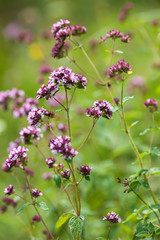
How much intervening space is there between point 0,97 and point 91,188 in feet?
4.18

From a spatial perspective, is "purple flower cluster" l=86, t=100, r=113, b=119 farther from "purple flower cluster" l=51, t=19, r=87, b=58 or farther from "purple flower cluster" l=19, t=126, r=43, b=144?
"purple flower cluster" l=51, t=19, r=87, b=58

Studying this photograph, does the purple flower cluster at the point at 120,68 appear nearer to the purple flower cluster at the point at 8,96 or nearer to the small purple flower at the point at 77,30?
the small purple flower at the point at 77,30

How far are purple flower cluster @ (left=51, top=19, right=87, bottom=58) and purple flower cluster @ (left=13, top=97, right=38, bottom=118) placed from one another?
65cm

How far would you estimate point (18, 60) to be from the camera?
28.5 feet

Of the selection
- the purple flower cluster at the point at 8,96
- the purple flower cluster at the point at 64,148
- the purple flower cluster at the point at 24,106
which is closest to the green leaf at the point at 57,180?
the purple flower cluster at the point at 64,148

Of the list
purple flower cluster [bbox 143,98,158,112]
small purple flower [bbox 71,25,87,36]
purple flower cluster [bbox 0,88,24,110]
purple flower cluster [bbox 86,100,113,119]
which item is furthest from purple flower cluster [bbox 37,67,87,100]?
purple flower cluster [bbox 0,88,24,110]

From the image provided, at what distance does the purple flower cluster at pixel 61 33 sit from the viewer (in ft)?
7.22

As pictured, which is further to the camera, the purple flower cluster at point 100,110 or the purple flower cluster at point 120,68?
the purple flower cluster at point 120,68

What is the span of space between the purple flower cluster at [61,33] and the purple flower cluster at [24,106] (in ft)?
2.14

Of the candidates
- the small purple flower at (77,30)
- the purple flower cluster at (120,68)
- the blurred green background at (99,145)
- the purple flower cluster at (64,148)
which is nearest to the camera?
the purple flower cluster at (64,148)

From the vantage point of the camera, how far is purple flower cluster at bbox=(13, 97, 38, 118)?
2.78 m

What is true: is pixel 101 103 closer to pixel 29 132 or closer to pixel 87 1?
pixel 29 132

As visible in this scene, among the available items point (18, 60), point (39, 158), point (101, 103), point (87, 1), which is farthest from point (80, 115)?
point (87, 1)

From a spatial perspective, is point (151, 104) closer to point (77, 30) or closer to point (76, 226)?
point (77, 30)
